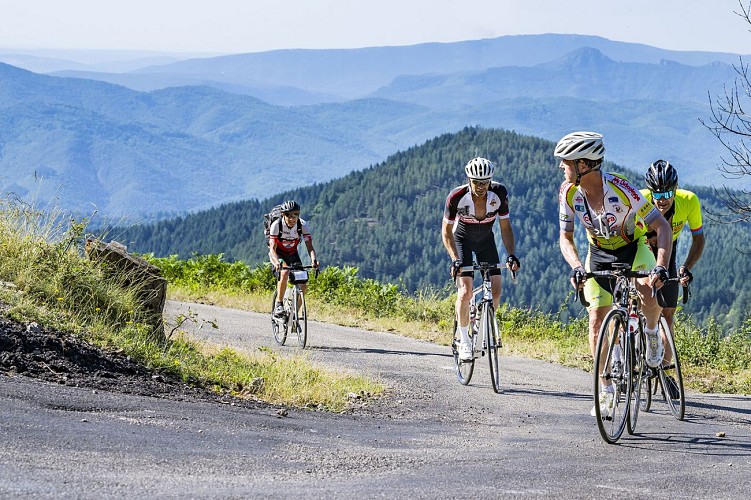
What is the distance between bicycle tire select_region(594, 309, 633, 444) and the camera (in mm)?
6371

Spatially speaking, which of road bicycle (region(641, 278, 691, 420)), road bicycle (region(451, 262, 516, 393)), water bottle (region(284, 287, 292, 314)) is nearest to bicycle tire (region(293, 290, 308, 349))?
water bottle (region(284, 287, 292, 314))

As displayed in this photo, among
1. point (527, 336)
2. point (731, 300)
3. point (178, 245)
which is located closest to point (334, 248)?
point (178, 245)

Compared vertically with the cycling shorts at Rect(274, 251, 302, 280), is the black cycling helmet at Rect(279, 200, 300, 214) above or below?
above

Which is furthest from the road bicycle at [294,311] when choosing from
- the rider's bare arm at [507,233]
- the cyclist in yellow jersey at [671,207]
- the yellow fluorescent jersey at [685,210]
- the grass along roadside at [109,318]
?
the yellow fluorescent jersey at [685,210]

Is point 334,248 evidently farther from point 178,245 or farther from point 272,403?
Result: point 272,403

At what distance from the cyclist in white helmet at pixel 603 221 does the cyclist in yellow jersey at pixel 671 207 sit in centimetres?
103

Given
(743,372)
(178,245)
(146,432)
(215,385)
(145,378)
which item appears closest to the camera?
(146,432)

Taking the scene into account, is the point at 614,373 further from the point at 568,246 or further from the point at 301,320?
the point at 301,320

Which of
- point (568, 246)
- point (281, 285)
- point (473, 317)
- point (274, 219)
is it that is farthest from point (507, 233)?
point (274, 219)

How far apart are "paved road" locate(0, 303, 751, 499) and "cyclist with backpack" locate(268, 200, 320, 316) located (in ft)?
14.4

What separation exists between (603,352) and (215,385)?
11.6 ft

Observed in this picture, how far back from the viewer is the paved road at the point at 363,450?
442cm

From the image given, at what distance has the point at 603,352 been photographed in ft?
21.4

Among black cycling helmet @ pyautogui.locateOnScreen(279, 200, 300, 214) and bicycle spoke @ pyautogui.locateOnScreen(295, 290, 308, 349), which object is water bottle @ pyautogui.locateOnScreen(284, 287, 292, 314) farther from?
black cycling helmet @ pyautogui.locateOnScreen(279, 200, 300, 214)
